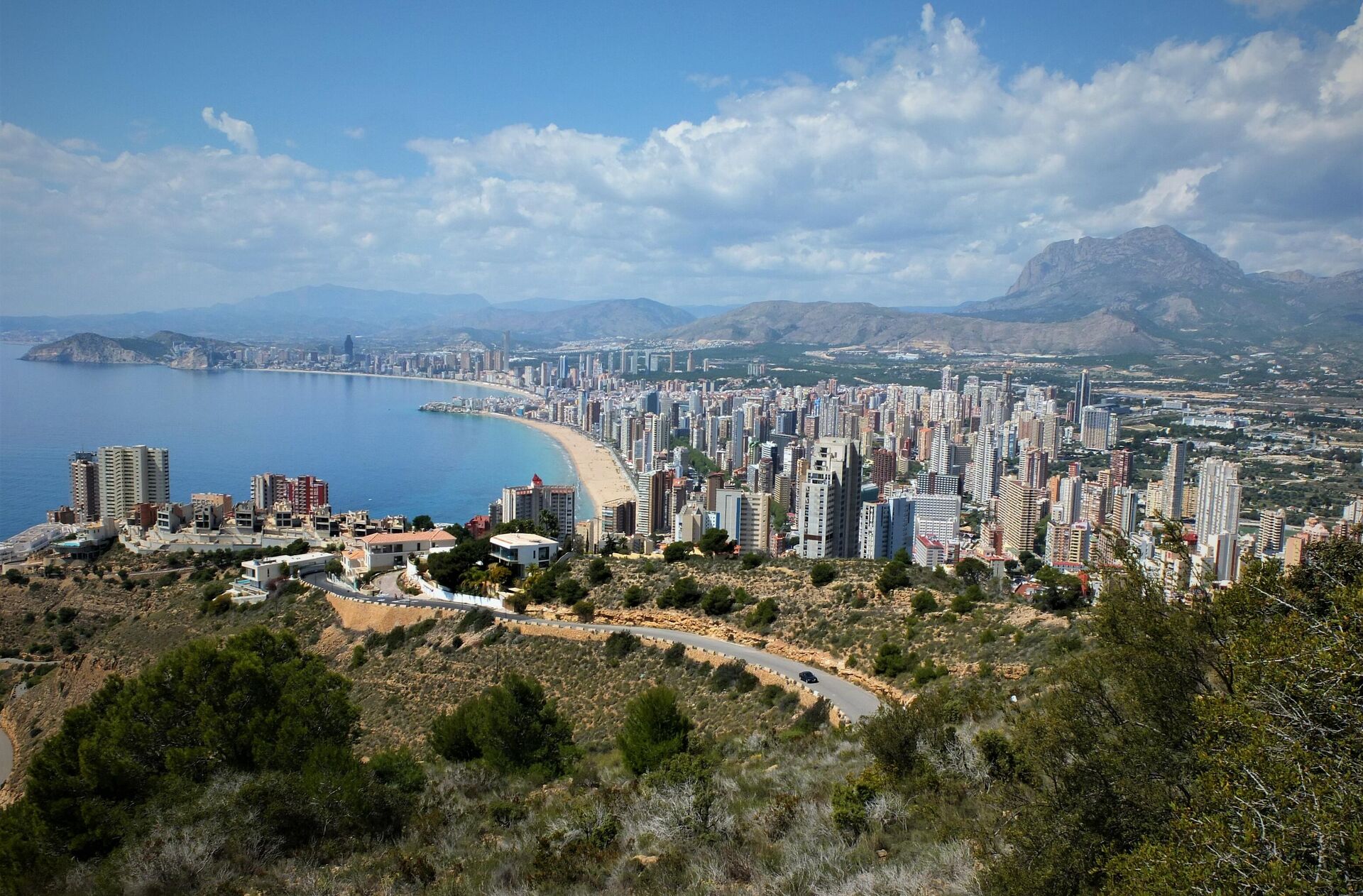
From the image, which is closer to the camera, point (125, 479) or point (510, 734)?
point (510, 734)

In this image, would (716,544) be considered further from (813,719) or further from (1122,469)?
(1122,469)

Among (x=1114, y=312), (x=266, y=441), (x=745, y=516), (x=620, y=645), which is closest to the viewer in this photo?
(x=620, y=645)

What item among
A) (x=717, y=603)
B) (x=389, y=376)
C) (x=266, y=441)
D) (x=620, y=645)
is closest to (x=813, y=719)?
(x=620, y=645)

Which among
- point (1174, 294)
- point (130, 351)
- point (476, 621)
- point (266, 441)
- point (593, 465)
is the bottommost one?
point (593, 465)

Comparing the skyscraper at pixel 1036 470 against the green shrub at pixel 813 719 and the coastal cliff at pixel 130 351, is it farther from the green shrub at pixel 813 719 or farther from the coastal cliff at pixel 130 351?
the coastal cliff at pixel 130 351

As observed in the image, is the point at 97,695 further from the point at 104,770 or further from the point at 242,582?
the point at 242,582

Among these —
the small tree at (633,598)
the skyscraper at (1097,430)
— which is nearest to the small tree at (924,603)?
the small tree at (633,598)

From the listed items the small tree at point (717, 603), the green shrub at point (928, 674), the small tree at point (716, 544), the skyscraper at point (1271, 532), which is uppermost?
the green shrub at point (928, 674)

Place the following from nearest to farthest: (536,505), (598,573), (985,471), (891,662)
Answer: (891,662) → (598,573) → (536,505) → (985,471)
